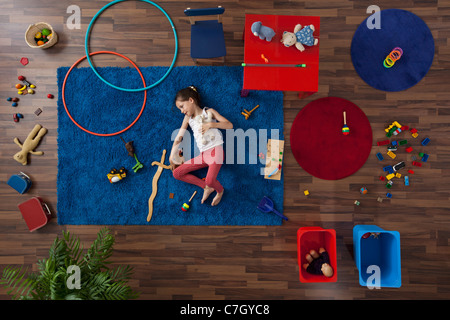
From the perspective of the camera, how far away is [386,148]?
2.35 m

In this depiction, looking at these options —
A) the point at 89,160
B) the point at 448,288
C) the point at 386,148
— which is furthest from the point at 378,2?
the point at 89,160

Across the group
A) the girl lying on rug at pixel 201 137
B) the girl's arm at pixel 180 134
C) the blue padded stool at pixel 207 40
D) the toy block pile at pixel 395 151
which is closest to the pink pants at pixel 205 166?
the girl lying on rug at pixel 201 137

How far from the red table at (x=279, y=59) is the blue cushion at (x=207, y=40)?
251 mm

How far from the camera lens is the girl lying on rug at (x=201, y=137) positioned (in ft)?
7.11

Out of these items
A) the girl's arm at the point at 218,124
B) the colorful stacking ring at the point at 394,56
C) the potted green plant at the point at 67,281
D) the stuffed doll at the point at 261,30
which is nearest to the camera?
the potted green plant at the point at 67,281

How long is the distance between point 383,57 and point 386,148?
77cm

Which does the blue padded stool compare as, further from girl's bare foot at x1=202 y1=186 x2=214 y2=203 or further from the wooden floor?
girl's bare foot at x1=202 y1=186 x2=214 y2=203

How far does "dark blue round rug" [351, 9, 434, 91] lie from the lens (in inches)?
92.1

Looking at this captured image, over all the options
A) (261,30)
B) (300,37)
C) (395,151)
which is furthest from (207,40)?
(395,151)

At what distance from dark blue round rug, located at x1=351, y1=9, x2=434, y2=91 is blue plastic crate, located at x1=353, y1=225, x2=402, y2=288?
1.21m

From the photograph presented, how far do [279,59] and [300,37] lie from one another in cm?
20

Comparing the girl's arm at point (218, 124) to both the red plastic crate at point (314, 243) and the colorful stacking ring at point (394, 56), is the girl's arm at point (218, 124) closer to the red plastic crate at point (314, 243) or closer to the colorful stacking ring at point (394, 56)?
the red plastic crate at point (314, 243)
